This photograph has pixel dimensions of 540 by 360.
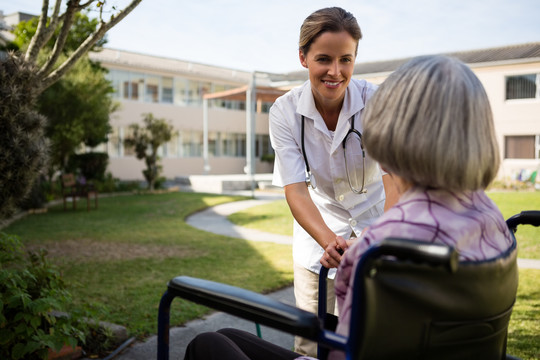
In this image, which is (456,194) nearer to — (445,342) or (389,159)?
(389,159)

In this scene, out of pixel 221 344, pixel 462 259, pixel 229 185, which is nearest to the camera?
pixel 462 259

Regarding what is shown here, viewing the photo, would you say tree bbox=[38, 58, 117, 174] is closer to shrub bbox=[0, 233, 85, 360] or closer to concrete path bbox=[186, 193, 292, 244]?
concrete path bbox=[186, 193, 292, 244]

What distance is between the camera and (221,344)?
1.40 meters

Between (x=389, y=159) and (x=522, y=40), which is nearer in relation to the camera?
(x=389, y=159)

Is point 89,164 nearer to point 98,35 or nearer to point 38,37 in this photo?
point 38,37

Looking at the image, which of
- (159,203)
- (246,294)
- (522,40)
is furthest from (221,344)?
(522,40)

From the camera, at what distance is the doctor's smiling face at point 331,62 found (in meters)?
2.05

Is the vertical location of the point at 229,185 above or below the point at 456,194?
below

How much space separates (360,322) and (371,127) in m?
0.43

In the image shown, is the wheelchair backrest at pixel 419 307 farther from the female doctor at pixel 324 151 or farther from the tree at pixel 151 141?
the tree at pixel 151 141

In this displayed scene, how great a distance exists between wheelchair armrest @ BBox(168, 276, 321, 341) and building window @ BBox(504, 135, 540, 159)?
23278 millimetres

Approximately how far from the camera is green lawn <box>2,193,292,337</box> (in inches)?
Result: 183

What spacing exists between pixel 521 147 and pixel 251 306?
78.6ft

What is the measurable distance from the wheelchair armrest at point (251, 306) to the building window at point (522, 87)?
77.3ft
